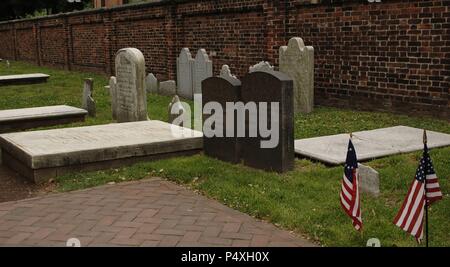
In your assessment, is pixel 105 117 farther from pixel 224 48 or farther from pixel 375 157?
pixel 375 157

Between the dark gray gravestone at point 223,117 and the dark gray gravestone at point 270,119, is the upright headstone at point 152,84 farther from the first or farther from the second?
the dark gray gravestone at point 270,119

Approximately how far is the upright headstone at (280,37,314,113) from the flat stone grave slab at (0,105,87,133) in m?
4.32

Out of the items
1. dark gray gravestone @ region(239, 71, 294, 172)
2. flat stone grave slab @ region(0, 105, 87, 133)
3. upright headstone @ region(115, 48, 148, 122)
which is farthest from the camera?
flat stone grave slab @ region(0, 105, 87, 133)

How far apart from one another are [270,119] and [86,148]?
97.6 inches

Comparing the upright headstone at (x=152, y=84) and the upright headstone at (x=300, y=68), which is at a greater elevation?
the upright headstone at (x=300, y=68)

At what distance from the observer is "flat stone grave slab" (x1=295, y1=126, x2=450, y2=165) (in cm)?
744

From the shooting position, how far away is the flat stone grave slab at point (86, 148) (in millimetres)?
7199

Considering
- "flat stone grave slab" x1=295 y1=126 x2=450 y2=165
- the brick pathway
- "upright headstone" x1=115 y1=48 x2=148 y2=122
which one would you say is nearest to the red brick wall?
"flat stone grave slab" x1=295 y1=126 x2=450 y2=165

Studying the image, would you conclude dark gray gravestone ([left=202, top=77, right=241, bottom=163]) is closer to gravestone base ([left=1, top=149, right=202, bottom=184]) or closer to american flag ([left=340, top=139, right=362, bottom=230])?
gravestone base ([left=1, top=149, right=202, bottom=184])

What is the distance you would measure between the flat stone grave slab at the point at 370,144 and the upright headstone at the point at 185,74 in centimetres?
716

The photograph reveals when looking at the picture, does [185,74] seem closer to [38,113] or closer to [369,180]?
[38,113]

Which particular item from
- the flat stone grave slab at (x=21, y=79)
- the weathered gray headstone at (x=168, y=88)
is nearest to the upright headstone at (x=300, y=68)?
the weathered gray headstone at (x=168, y=88)

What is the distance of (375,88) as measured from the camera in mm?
11258

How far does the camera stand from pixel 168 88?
52.0ft
